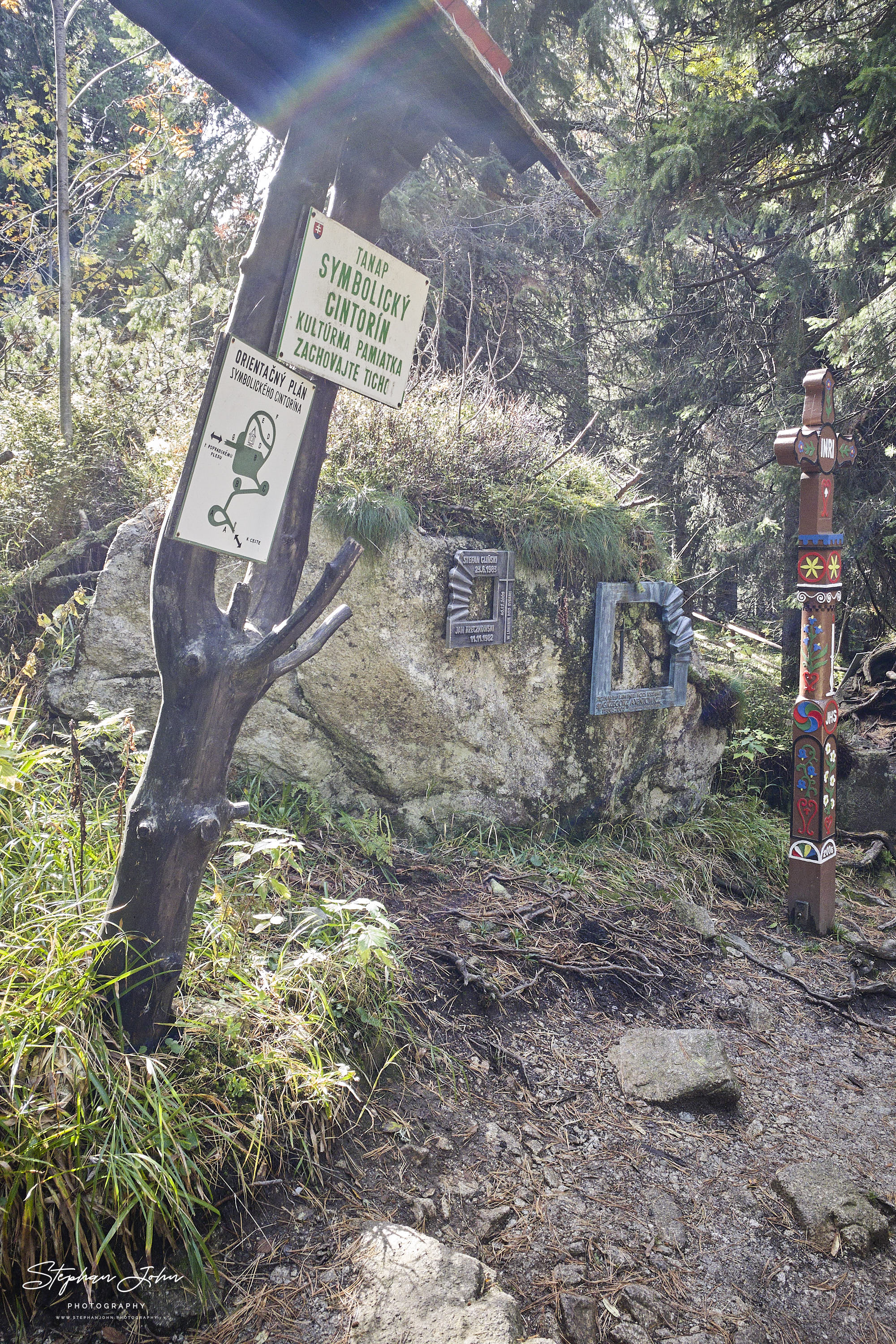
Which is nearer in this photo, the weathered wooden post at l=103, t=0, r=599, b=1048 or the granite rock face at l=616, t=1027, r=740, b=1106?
the weathered wooden post at l=103, t=0, r=599, b=1048

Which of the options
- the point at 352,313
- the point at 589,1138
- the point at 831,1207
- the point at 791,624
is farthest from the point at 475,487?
the point at 791,624

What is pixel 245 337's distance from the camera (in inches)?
83.4

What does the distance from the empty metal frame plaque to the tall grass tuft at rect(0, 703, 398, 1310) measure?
5.51ft

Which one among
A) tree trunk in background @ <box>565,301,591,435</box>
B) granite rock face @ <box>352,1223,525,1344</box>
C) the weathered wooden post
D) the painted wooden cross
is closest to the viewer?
granite rock face @ <box>352,1223,525,1344</box>

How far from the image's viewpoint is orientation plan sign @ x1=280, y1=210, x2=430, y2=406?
2.15 meters

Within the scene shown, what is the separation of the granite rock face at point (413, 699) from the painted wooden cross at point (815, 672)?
1.09 m

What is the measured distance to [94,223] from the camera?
20.3 ft

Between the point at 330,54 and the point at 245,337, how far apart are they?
834 mm

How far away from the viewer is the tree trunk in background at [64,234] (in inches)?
179

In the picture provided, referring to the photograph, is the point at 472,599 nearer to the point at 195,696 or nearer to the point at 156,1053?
the point at 195,696

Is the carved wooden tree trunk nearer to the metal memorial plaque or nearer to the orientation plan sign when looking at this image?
the orientation plan sign

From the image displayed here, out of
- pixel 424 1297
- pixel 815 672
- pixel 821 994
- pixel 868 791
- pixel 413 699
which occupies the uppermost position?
pixel 815 672

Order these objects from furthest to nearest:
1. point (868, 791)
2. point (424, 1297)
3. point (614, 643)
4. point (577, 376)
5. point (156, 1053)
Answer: point (577, 376) → point (868, 791) → point (614, 643) → point (156, 1053) → point (424, 1297)

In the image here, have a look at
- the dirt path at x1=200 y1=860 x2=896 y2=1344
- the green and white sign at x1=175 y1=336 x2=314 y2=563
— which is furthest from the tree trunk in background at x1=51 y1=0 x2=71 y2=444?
the dirt path at x1=200 y1=860 x2=896 y2=1344
